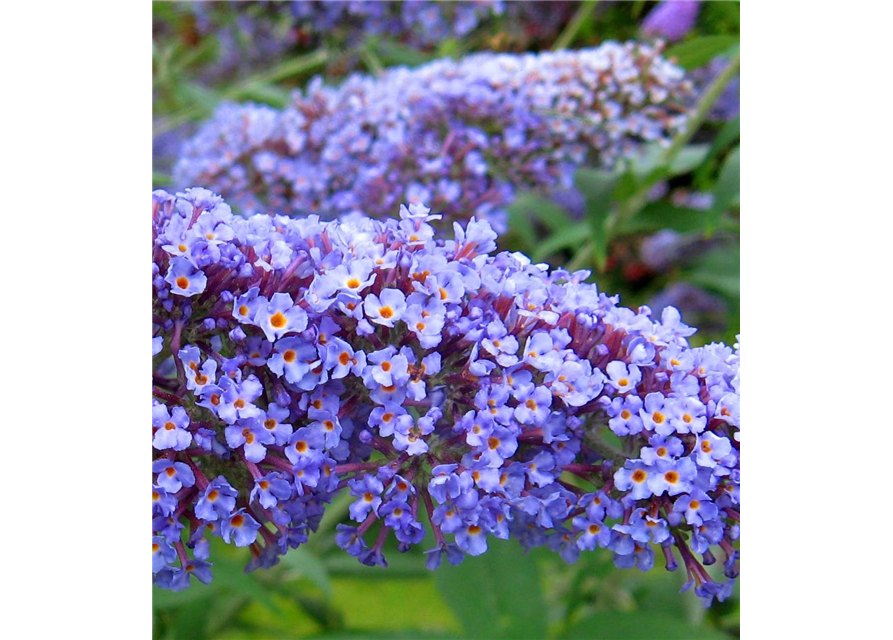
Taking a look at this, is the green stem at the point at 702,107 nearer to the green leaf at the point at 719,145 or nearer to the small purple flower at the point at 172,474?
the green leaf at the point at 719,145

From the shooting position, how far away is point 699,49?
1.64 m

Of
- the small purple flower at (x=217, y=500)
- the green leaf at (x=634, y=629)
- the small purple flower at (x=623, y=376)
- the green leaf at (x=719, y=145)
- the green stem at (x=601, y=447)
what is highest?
the green leaf at (x=719, y=145)

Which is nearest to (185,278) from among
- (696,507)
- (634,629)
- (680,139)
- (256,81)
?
(696,507)

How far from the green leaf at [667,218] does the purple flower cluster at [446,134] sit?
6.3 inches

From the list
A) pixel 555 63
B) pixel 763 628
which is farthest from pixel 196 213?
pixel 555 63

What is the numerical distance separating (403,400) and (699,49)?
1153 mm

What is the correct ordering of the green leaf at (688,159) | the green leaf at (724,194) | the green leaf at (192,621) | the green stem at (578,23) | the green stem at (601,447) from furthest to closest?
the green stem at (578,23) → the green leaf at (688,159) → the green leaf at (724,194) → the green leaf at (192,621) → the green stem at (601,447)

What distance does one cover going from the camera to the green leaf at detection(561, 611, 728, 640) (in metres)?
1.24

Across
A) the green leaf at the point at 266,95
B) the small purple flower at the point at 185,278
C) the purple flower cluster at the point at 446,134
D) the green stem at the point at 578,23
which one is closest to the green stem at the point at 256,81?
the green leaf at the point at 266,95

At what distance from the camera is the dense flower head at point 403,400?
2.48 feet

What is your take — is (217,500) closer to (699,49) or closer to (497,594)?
(497,594)

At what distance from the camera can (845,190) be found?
76cm

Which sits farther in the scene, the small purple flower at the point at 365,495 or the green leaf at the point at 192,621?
the green leaf at the point at 192,621
